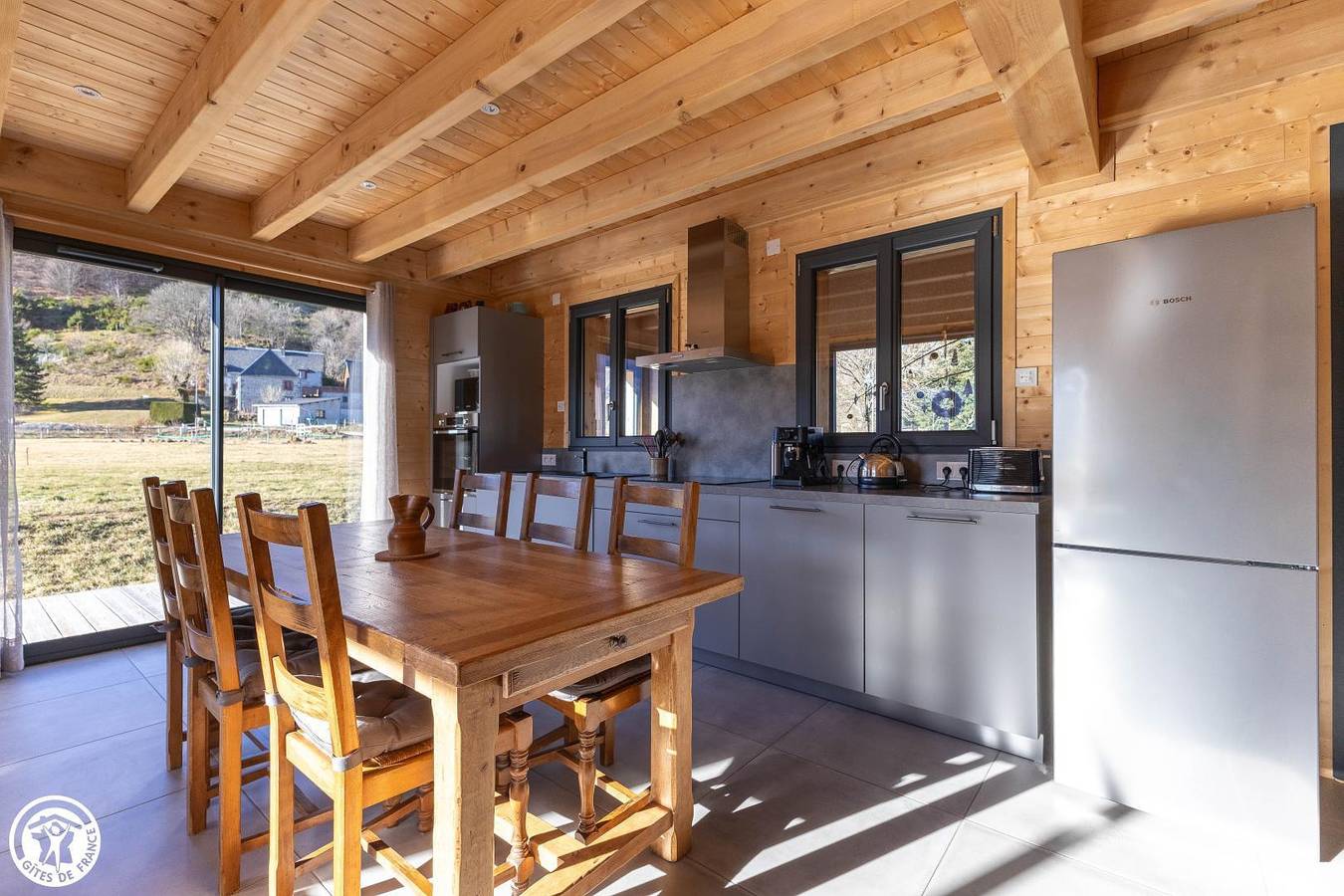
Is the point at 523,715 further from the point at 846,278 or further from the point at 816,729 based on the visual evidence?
the point at 846,278

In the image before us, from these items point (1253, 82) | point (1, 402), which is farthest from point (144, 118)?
point (1253, 82)

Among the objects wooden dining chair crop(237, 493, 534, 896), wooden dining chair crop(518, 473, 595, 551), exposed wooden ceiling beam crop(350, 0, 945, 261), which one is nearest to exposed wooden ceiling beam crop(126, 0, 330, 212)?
exposed wooden ceiling beam crop(350, 0, 945, 261)

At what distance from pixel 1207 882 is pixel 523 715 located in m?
1.87

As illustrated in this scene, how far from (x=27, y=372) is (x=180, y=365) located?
660 millimetres

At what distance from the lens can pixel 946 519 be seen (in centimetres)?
237

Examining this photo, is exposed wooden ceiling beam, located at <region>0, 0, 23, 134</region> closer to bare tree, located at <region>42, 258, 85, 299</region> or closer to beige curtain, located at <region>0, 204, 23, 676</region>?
beige curtain, located at <region>0, 204, 23, 676</region>

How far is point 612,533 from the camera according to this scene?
226cm

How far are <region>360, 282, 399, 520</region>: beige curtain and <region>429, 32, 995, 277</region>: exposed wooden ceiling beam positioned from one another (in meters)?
1.18

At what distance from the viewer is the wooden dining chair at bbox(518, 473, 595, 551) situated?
7.70ft

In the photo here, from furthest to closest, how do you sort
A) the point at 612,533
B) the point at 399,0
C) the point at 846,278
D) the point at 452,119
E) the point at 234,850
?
1. the point at 846,278
2. the point at 452,119
3. the point at 612,533
4. the point at 399,0
5. the point at 234,850

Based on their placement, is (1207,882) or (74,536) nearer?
(1207,882)

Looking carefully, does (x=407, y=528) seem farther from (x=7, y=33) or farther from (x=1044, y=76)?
(x=1044, y=76)

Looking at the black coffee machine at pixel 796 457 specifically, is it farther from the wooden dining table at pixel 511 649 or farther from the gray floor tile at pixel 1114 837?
the gray floor tile at pixel 1114 837

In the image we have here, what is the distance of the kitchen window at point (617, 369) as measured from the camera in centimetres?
425
